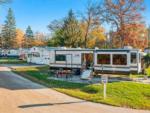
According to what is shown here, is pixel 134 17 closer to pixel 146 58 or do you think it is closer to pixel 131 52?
pixel 146 58

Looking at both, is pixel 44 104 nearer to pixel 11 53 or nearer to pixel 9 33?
pixel 11 53

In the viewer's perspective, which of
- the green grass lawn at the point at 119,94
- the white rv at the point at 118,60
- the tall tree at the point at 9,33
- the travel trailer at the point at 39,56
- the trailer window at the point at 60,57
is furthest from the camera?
the tall tree at the point at 9,33

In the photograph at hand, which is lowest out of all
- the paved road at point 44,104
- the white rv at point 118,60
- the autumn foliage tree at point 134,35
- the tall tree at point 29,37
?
the paved road at point 44,104

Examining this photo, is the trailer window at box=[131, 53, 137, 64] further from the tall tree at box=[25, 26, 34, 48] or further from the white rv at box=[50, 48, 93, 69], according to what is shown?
the tall tree at box=[25, 26, 34, 48]

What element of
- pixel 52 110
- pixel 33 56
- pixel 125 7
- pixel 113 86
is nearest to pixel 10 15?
pixel 33 56

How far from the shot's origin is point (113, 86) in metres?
25.4

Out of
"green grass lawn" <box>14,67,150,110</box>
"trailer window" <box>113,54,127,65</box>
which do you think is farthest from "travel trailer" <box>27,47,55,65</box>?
"green grass lawn" <box>14,67,150,110</box>

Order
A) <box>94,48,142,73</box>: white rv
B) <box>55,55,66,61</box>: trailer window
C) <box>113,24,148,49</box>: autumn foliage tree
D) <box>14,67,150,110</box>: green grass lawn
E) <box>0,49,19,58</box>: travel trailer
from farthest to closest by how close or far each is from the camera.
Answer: <box>0,49,19,58</box>: travel trailer
<box>113,24,148,49</box>: autumn foliage tree
<box>55,55,66,61</box>: trailer window
<box>94,48,142,73</box>: white rv
<box>14,67,150,110</box>: green grass lawn

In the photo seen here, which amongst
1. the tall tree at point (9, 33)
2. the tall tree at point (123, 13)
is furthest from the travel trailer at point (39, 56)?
the tall tree at point (9, 33)

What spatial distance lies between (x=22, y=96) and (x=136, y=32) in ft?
104

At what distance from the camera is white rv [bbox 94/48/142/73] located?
33.1 m

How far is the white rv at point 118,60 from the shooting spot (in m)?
33.1

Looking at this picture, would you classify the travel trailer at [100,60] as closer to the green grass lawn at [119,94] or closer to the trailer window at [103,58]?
the trailer window at [103,58]

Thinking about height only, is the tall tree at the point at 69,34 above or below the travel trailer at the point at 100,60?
above
